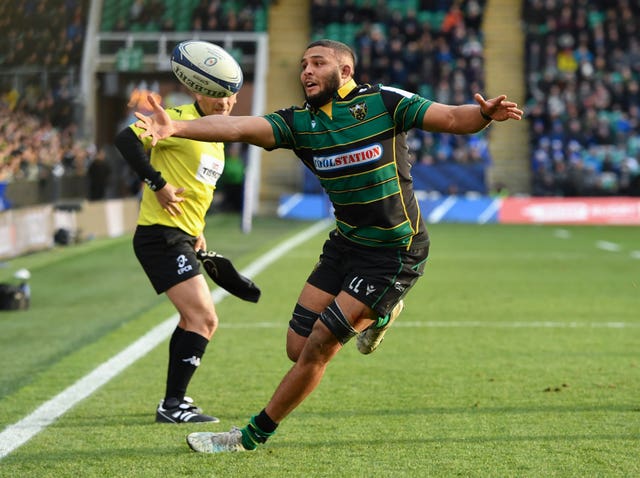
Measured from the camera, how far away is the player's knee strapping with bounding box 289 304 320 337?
5.64 m

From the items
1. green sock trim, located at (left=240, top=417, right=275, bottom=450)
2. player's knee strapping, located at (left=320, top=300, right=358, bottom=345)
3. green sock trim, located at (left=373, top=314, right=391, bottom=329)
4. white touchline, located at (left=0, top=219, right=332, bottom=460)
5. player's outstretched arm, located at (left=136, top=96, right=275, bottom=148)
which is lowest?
white touchline, located at (left=0, top=219, right=332, bottom=460)

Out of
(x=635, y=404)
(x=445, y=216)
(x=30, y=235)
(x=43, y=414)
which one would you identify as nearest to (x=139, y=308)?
(x=43, y=414)

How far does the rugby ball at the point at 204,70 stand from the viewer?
5977 millimetres

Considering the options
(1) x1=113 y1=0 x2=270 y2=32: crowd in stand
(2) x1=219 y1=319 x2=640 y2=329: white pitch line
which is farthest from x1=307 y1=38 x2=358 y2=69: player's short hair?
(1) x1=113 y1=0 x2=270 y2=32: crowd in stand

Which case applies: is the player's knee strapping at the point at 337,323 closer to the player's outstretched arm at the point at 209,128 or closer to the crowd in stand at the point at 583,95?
the player's outstretched arm at the point at 209,128

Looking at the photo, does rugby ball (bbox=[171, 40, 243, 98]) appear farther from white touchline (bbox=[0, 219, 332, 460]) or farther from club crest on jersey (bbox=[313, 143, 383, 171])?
white touchline (bbox=[0, 219, 332, 460])

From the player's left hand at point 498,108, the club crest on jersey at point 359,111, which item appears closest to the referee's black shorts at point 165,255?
the club crest on jersey at point 359,111

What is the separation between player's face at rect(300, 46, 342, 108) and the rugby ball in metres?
0.78

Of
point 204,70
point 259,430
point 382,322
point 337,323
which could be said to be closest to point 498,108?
point 337,323

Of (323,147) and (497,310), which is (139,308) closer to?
(497,310)

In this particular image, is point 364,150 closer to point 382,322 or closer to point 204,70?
point 382,322

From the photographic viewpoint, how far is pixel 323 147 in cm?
539

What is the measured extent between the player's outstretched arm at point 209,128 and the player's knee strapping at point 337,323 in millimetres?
Result: 821

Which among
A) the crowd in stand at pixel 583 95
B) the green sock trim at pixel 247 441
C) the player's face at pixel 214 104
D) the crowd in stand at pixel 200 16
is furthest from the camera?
the crowd in stand at pixel 200 16
